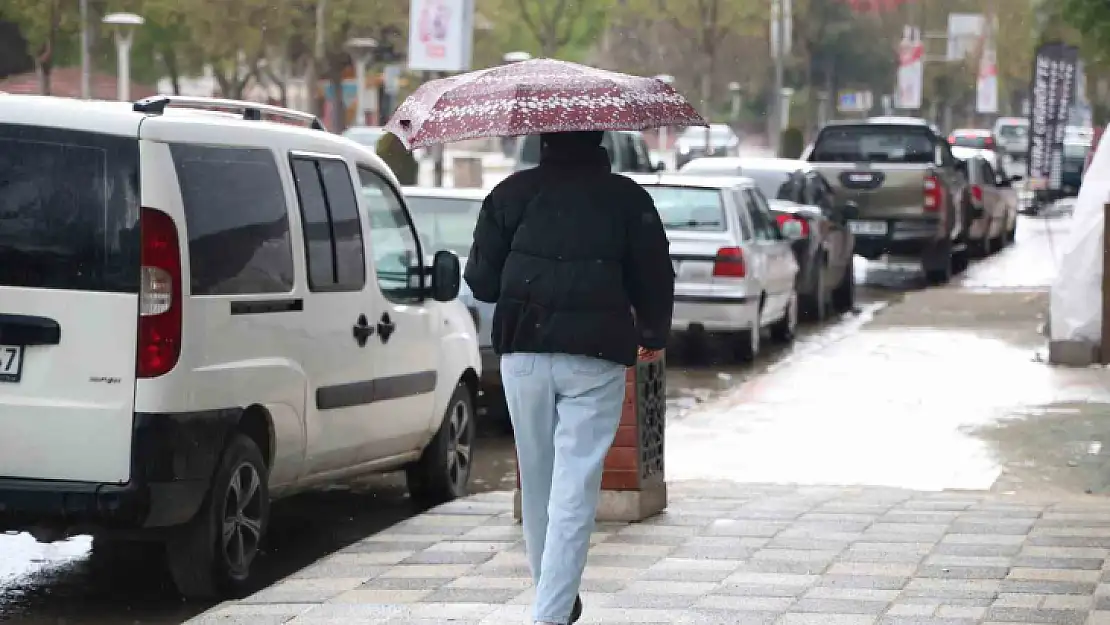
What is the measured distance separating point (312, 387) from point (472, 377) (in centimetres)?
213

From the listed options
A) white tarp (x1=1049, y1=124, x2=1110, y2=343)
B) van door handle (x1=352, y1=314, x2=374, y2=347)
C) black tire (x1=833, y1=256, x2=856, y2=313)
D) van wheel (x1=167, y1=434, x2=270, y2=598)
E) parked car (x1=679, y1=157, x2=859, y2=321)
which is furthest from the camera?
black tire (x1=833, y1=256, x2=856, y2=313)

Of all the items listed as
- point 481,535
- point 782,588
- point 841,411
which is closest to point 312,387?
point 481,535

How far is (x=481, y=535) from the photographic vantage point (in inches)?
325

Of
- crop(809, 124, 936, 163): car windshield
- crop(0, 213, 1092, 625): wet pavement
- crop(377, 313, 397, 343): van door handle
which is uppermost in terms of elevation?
crop(809, 124, 936, 163): car windshield

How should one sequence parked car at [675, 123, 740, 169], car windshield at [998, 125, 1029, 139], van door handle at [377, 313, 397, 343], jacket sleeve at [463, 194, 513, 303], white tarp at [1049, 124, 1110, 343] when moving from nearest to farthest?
1. jacket sleeve at [463, 194, 513, 303]
2. van door handle at [377, 313, 397, 343]
3. white tarp at [1049, 124, 1110, 343]
4. parked car at [675, 123, 740, 169]
5. car windshield at [998, 125, 1029, 139]

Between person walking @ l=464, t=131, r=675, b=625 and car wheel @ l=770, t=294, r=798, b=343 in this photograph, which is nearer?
person walking @ l=464, t=131, r=675, b=625

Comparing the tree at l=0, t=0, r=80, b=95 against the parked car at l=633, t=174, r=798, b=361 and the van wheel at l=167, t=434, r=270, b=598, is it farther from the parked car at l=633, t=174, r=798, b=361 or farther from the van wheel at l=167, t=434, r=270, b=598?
the van wheel at l=167, t=434, r=270, b=598

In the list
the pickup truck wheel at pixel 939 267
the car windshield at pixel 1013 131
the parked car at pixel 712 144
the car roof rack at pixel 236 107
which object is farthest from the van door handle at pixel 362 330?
the car windshield at pixel 1013 131

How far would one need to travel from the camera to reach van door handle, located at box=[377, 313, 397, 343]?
29.1 ft

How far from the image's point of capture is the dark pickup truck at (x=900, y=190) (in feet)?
82.1

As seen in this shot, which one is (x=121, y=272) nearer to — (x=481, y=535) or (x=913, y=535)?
(x=481, y=535)

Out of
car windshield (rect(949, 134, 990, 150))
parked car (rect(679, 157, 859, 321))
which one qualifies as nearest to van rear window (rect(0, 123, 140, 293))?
parked car (rect(679, 157, 859, 321))

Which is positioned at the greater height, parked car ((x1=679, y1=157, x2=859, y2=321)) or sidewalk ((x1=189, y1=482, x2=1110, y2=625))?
parked car ((x1=679, y1=157, x2=859, y2=321))

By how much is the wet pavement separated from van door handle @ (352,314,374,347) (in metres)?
0.91
